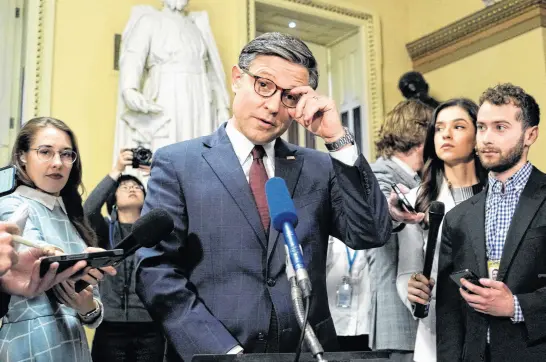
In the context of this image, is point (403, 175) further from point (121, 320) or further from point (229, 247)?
point (121, 320)

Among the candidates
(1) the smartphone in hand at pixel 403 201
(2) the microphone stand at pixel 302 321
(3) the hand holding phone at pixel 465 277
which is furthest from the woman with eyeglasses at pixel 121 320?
(2) the microphone stand at pixel 302 321

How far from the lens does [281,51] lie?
1892mm

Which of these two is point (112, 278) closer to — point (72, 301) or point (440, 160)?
point (72, 301)

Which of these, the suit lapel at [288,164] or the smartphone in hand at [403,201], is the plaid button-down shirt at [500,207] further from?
the suit lapel at [288,164]

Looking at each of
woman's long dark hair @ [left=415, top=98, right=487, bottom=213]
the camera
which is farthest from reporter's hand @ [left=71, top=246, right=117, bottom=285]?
the camera

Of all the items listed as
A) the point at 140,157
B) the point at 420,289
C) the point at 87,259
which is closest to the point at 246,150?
the point at 87,259

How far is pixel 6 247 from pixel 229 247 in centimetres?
54

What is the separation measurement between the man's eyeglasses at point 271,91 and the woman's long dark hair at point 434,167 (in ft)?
3.40

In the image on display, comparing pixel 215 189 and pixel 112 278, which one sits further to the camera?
pixel 112 278

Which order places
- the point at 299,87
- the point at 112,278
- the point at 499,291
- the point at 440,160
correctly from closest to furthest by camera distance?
the point at 299,87 < the point at 499,291 < the point at 440,160 < the point at 112,278

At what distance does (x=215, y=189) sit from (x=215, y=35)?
4.58 meters

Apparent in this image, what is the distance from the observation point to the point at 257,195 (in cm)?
190

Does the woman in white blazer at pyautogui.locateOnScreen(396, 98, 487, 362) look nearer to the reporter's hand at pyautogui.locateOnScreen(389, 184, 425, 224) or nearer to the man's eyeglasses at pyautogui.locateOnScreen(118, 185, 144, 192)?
the reporter's hand at pyautogui.locateOnScreen(389, 184, 425, 224)

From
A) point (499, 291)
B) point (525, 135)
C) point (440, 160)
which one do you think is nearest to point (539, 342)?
point (499, 291)
